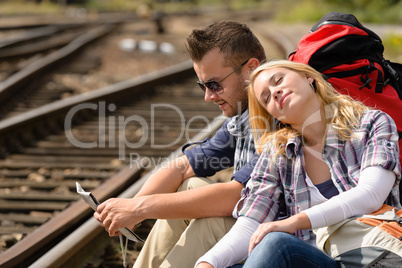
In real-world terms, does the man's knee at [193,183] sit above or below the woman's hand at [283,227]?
above

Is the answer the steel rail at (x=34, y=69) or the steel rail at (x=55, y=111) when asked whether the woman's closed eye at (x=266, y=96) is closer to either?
the steel rail at (x=55, y=111)

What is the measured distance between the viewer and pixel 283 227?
215 centimetres

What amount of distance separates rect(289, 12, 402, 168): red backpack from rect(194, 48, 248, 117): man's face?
35 cm

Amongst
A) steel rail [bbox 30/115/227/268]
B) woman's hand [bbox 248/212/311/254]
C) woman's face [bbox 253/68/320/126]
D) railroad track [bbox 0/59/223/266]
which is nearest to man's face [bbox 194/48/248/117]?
woman's face [bbox 253/68/320/126]

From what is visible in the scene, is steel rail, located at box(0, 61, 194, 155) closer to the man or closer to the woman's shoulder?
the man

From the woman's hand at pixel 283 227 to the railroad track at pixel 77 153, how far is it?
4.13ft

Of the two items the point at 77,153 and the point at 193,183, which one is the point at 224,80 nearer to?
the point at 193,183

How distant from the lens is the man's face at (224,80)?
2861mm

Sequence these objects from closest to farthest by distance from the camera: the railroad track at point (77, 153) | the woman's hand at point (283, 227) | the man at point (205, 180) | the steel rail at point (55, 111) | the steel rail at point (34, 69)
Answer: the woman's hand at point (283, 227) → the man at point (205, 180) → the railroad track at point (77, 153) → the steel rail at point (55, 111) → the steel rail at point (34, 69)

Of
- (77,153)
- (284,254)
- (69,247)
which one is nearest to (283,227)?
(284,254)

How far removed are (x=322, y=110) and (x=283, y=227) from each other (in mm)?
618

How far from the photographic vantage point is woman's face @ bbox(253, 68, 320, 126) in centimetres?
242

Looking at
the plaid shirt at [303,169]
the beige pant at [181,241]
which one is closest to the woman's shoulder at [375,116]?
the plaid shirt at [303,169]

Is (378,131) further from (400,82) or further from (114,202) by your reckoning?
(114,202)
